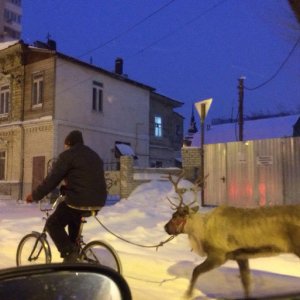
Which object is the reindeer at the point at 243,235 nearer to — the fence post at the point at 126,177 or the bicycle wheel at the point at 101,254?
the bicycle wheel at the point at 101,254

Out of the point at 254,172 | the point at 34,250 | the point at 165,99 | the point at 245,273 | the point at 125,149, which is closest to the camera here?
the point at 245,273

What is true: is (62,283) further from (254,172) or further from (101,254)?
(254,172)

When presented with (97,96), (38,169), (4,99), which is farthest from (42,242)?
(4,99)

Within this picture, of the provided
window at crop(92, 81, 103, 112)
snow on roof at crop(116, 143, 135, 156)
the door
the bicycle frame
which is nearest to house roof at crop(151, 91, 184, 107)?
snow on roof at crop(116, 143, 135, 156)

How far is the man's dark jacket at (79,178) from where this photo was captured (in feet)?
20.4

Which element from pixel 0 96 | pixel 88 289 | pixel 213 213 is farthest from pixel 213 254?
pixel 0 96

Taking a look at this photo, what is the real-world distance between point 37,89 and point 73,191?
2102cm

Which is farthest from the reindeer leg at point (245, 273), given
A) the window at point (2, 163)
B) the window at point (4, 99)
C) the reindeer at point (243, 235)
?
the window at point (4, 99)

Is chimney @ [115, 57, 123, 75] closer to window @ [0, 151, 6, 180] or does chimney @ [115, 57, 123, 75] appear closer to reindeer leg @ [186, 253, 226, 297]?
window @ [0, 151, 6, 180]

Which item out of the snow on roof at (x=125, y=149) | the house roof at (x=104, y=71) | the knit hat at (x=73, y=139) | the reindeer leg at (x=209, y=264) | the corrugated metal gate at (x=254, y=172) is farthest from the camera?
the snow on roof at (x=125, y=149)

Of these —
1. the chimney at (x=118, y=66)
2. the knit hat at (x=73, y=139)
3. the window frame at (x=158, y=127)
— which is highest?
the chimney at (x=118, y=66)

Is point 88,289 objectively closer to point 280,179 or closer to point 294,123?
point 280,179

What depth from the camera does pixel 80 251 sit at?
638cm

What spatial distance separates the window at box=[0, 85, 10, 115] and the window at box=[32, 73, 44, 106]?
2.68 meters
